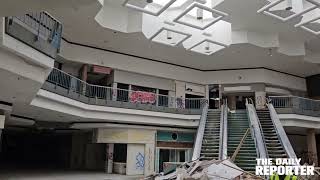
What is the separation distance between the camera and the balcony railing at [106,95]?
15742 millimetres

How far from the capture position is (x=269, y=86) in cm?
2631

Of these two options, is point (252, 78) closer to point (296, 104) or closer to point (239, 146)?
point (296, 104)

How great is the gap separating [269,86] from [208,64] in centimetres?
583

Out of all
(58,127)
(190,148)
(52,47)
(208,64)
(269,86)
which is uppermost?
(208,64)

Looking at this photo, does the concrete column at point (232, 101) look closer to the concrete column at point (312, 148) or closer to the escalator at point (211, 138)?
the concrete column at point (312, 148)

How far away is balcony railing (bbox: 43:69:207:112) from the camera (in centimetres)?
1574

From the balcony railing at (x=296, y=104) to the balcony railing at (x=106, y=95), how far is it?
17.7ft

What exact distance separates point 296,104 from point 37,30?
19.1 metres

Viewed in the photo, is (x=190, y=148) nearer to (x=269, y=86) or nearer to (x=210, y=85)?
(x=210, y=85)

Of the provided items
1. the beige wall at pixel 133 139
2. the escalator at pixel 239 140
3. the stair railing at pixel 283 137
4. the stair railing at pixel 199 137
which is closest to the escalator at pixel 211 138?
the stair railing at pixel 199 137

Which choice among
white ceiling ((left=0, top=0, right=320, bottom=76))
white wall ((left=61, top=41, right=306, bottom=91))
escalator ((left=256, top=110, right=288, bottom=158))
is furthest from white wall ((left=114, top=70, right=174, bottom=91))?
escalator ((left=256, top=110, right=288, bottom=158))

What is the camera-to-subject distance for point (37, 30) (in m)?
8.13

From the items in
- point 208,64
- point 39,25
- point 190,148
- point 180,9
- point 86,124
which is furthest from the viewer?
point 208,64

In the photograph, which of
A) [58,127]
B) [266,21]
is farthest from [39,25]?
[266,21]
